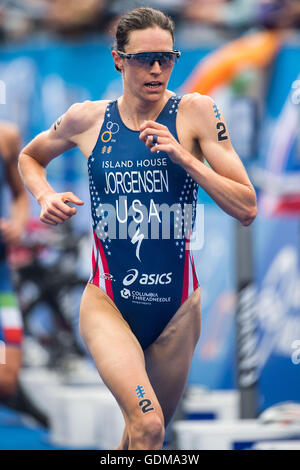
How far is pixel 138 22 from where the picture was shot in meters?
3.98

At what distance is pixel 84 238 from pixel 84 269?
337 millimetres

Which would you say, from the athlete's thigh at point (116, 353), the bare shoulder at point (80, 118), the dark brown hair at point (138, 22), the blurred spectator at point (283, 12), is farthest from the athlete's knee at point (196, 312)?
the blurred spectator at point (283, 12)

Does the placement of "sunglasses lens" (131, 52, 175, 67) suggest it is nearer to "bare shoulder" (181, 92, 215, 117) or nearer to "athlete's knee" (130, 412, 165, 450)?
"bare shoulder" (181, 92, 215, 117)

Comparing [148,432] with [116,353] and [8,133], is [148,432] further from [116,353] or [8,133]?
[8,133]

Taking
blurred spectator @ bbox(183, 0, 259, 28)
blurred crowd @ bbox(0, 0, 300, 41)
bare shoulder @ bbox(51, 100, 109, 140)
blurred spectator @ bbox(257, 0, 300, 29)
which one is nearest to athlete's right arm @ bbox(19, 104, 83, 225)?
bare shoulder @ bbox(51, 100, 109, 140)

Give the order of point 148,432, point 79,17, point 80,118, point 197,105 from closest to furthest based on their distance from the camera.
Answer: point 148,432, point 197,105, point 80,118, point 79,17

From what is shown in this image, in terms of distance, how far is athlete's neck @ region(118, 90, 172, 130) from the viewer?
4109 mm

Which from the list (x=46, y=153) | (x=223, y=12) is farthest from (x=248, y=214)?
(x=223, y=12)

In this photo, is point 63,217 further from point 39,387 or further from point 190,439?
point 39,387

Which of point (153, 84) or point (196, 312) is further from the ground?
point (153, 84)

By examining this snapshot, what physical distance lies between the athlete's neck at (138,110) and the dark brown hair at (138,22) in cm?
Result: 25

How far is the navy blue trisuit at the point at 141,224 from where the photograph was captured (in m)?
4.05

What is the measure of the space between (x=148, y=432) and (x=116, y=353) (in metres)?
0.37

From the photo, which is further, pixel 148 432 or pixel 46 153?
pixel 46 153
